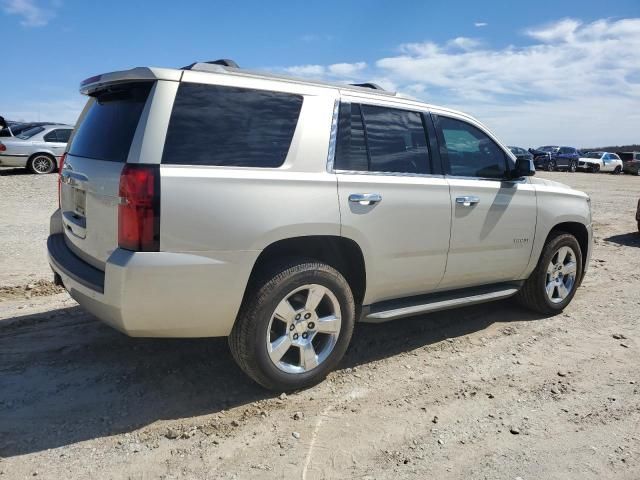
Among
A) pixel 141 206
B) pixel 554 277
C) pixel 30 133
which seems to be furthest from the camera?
pixel 30 133

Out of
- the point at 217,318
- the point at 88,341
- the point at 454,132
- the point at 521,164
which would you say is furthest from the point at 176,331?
the point at 521,164

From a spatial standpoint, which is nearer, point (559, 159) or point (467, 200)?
point (467, 200)

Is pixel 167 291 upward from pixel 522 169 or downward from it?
downward

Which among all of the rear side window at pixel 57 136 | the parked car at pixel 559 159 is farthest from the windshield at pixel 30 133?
the parked car at pixel 559 159

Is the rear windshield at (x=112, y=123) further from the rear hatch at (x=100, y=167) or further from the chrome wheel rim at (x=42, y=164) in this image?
the chrome wheel rim at (x=42, y=164)

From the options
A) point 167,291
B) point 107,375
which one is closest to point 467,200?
point 167,291

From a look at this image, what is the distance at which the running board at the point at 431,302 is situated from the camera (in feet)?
12.8

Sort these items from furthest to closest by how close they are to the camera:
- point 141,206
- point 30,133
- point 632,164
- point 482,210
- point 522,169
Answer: point 632,164
point 30,133
point 522,169
point 482,210
point 141,206

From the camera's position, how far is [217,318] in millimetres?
3182

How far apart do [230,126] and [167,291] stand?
104 cm

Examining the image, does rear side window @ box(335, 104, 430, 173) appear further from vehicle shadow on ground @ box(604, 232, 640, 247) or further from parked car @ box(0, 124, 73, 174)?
parked car @ box(0, 124, 73, 174)

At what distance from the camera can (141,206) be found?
2.88 meters

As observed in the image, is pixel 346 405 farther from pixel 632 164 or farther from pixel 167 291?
pixel 632 164

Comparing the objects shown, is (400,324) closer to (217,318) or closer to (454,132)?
(454,132)
